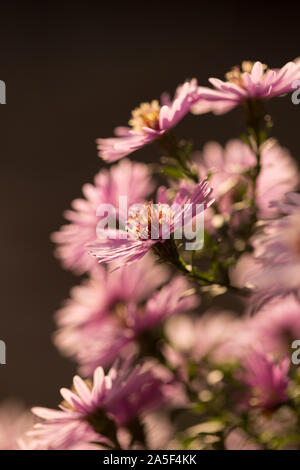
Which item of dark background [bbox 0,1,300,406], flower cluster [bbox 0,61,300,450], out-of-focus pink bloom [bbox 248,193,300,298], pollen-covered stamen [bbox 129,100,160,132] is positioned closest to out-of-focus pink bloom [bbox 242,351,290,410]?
flower cluster [bbox 0,61,300,450]

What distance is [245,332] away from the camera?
578mm

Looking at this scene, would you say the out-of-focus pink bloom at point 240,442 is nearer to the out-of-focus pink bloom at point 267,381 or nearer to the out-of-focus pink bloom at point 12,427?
the out-of-focus pink bloom at point 267,381

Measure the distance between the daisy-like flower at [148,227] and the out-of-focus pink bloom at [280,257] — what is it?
0.17ft

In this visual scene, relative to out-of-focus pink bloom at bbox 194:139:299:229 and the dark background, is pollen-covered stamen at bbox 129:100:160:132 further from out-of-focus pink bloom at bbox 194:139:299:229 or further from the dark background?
the dark background

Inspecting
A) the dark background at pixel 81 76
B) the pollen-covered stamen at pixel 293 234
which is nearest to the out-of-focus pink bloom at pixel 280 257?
the pollen-covered stamen at pixel 293 234

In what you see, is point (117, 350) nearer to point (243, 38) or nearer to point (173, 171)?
point (173, 171)

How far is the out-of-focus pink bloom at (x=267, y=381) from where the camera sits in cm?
46

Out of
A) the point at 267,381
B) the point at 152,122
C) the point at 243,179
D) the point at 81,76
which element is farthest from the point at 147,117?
the point at 81,76

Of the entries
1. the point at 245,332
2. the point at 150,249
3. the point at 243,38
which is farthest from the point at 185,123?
the point at 150,249

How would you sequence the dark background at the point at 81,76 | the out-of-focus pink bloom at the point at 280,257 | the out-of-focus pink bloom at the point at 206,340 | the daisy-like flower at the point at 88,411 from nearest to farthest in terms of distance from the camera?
1. the out-of-focus pink bloom at the point at 280,257
2. the daisy-like flower at the point at 88,411
3. the out-of-focus pink bloom at the point at 206,340
4. the dark background at the point at 81,76

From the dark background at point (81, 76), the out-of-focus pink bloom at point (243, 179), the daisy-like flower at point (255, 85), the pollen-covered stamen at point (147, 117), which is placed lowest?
the out-of-focus pink bloom at point (243, 179)

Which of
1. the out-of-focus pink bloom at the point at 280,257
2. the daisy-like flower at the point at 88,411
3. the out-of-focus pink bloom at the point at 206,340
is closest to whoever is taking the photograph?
the out-of-focus pink bloom at the point at 280,257

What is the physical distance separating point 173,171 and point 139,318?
0.15 m

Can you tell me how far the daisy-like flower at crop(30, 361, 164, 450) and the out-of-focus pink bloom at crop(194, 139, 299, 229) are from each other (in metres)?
0.15
